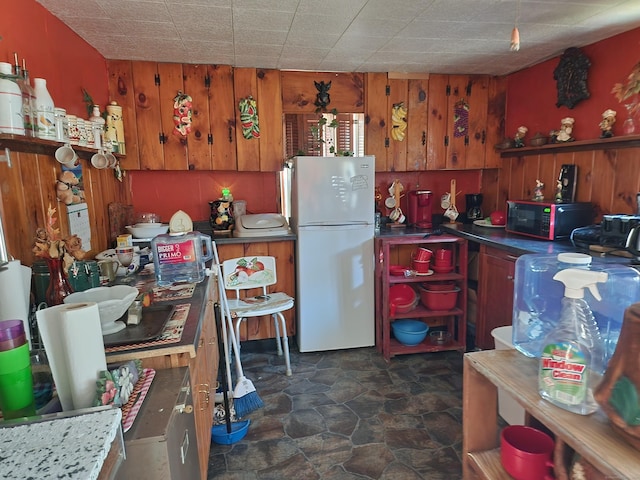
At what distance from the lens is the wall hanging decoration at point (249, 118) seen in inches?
123

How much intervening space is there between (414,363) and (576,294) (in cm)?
219

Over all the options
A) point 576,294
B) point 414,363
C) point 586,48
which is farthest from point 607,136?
point 576,294

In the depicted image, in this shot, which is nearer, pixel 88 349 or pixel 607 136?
pixel 88 349

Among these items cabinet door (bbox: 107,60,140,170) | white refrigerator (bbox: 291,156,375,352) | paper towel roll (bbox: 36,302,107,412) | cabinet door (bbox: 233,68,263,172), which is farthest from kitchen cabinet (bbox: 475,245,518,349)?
cabinet door (bbox: 107,60,140,170)

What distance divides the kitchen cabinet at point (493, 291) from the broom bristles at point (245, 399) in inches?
66.6

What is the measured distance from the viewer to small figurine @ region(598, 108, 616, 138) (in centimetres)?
246

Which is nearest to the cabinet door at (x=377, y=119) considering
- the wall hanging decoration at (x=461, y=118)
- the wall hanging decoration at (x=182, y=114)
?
the wall hanging decoration at (x=461, y=118)

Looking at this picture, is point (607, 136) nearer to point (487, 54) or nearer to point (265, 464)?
point (487, 54)

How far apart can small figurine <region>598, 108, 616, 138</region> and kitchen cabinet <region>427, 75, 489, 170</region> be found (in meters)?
1.10

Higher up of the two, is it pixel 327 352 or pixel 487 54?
pixel 487 54

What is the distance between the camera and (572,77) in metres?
2.75

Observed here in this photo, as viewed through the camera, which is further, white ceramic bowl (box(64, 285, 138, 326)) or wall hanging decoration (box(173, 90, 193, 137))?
wall hanging decoration (box(173, 90, 193, 137))

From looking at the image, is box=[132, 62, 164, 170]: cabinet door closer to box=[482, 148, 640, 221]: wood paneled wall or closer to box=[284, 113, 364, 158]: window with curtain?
box=[284, 113, 364, 158]: window with curtain

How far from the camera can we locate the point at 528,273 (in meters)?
1.32
